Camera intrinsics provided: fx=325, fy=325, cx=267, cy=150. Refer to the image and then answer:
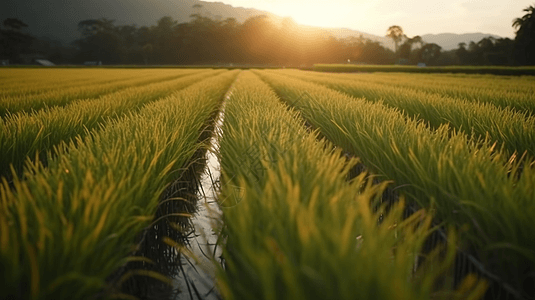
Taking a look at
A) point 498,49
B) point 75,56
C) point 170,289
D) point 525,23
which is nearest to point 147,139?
point 170,289

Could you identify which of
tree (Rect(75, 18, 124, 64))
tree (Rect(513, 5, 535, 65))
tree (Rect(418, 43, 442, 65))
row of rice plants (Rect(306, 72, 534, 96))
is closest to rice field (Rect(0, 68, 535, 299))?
row of rice plants (Rect(306, 72, 534, 96))

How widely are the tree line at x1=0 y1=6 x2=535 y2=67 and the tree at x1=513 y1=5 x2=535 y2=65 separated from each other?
1235 cm

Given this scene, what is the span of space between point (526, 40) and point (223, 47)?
41558 mm

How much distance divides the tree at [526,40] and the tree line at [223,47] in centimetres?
1235

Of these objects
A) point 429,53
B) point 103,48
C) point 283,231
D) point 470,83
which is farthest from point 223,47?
point 283,231

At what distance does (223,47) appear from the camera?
5562 centimetres

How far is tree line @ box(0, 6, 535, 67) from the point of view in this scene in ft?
176

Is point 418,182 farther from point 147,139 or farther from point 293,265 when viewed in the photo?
point 147,139

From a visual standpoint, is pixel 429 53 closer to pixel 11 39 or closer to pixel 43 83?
pixel 43 83

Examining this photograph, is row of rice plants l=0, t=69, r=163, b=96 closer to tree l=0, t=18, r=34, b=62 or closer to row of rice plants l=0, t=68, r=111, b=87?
row of rice plants l=0, t=68, r=111, b=87

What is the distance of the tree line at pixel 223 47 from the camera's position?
5369 cm

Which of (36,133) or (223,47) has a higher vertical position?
(223,47)

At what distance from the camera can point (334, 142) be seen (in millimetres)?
3102

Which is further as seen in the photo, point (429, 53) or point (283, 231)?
point (429, 53)
